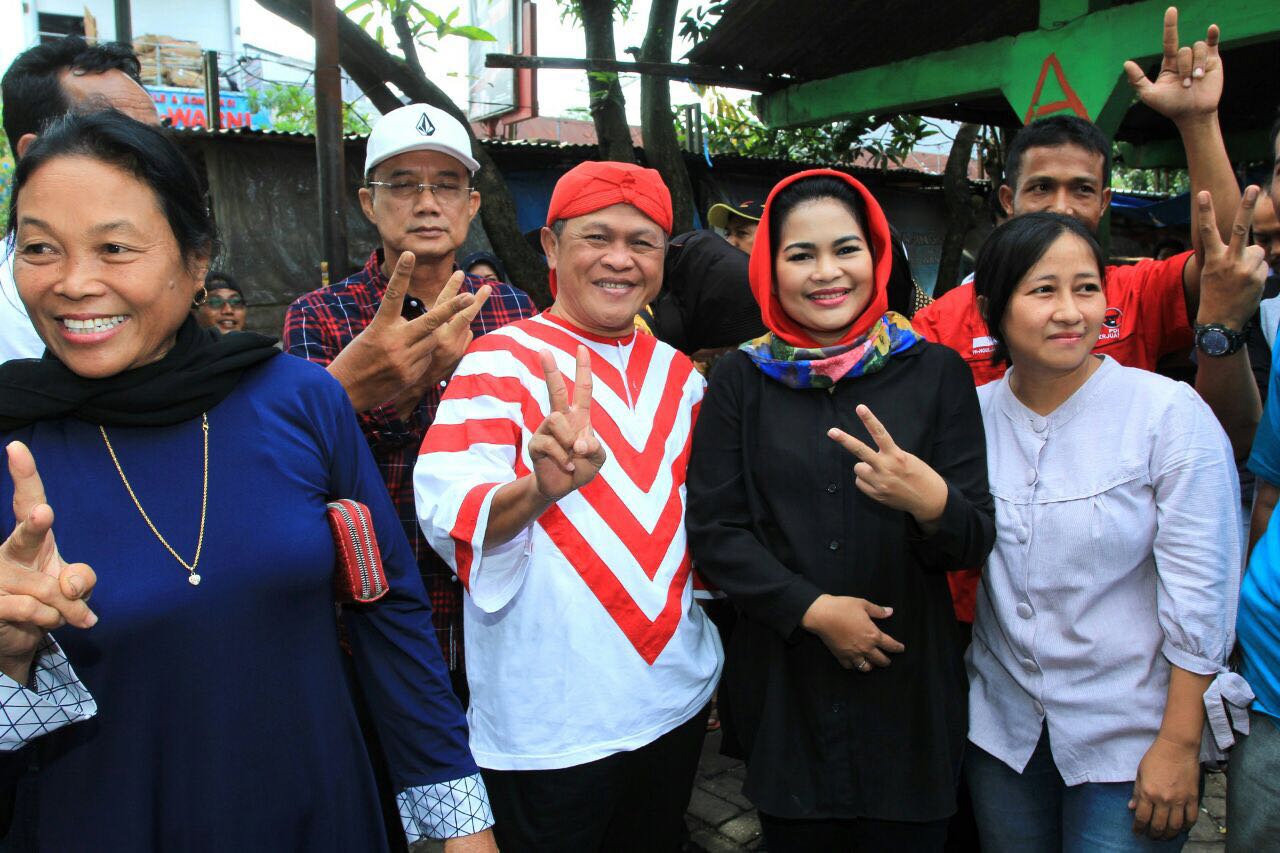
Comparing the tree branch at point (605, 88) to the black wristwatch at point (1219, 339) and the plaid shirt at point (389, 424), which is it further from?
the black wristwatch at point (1219, 339)

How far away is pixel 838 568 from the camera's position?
1967 mm

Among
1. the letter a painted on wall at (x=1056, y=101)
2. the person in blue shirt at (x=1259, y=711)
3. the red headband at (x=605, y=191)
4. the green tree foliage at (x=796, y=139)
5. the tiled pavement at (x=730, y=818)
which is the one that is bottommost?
the tiled pavement at (x=730, y=818)

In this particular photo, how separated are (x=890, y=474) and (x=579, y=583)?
0.68 meters

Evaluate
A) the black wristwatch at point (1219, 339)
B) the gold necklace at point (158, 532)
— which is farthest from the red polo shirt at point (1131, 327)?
the gold necklace at point (158, 532)

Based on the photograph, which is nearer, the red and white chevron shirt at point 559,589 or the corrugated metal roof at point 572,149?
the red and white chevron shirt at point 559,589

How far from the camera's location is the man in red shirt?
7.11 ft

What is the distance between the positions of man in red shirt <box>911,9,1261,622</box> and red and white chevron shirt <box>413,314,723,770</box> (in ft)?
2.59

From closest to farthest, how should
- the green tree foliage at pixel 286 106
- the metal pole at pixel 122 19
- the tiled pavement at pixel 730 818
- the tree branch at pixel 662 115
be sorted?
the tiled pavement at pixel 730 818, the tree branch at pixel 662 115, the metal pole at pixel 122 19, the green tree foliage at pixel 286 106

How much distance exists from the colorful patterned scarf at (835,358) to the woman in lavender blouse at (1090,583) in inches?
9.3

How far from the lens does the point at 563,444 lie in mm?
1655

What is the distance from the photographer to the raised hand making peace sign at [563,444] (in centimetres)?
165

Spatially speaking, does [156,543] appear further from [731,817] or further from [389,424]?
[731,817]

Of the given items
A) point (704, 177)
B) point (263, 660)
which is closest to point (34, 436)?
point (263, 660)

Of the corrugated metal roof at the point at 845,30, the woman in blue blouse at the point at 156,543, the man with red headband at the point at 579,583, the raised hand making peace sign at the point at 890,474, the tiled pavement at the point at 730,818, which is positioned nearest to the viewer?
the woman in blue blouse at the point at 156,543
